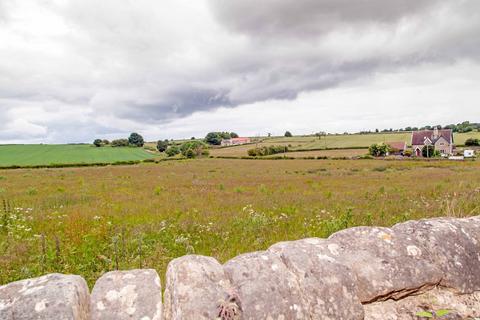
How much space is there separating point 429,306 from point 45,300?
3469 millimetres

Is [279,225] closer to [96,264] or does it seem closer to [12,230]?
[96,264]

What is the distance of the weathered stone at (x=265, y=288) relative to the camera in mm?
2180

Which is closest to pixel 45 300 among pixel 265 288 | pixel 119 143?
pixel 265 288

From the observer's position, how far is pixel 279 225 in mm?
7352

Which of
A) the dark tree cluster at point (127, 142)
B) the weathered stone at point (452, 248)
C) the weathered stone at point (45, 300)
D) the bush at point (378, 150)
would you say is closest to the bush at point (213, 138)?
the dark tree cluster at point (127, 142)

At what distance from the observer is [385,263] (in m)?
2.72

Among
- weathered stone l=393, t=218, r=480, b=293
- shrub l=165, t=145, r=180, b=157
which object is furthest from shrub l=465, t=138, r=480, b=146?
weathered stone l=393, t=218, r=480, b=293

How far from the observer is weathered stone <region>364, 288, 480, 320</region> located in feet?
8.53

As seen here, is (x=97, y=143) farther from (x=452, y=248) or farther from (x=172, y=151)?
(x=452, y=248)

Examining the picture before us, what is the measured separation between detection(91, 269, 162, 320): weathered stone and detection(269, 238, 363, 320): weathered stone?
3.97 ft

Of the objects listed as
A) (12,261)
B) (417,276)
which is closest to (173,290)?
(417,276)

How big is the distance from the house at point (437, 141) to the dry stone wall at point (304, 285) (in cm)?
9951

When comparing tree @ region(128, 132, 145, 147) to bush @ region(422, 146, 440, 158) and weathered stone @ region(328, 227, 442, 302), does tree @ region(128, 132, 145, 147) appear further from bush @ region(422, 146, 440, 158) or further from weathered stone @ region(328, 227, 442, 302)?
weathered stone @ region(328, 227, 442, 302)

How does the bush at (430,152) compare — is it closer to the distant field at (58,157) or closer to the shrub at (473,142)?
the shrub at (473,142)
